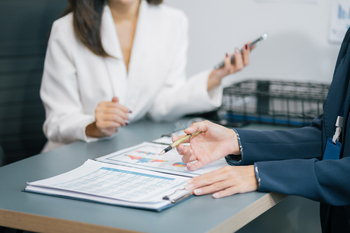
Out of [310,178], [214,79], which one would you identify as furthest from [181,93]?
[310,178]

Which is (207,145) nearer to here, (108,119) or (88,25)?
(108,119)

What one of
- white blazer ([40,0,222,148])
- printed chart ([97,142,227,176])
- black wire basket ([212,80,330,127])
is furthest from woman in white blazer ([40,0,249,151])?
printed chart ([97,142,227,176])

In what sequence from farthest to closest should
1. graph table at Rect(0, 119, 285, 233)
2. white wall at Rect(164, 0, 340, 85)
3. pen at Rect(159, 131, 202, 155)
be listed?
white wall at Rect(164, 0, 340, 85) → pen at Rect(159, 131, 202, 155) → graph table at Rect(0, 119, 285, 233)

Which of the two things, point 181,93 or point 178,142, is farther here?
point 181,93

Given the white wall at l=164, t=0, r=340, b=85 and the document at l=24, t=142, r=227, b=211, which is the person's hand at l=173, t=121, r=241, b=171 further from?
the white wall at l=164, t=0, r=340, b=85

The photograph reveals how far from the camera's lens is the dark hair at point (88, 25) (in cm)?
149

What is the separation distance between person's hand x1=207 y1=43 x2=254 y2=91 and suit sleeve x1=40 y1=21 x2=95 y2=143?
471 mm

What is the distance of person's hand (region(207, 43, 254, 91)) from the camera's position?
4.70ft

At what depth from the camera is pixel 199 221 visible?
2.31 feet

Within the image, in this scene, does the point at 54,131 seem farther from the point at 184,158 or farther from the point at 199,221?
the point at 199,221

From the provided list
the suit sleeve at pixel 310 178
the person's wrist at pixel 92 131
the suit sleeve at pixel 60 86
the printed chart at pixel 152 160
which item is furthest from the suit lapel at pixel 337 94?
the suit sleeve at pixel 60 86

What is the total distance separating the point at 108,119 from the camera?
4.20 ft

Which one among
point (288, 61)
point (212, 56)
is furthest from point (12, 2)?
point (288, 61)

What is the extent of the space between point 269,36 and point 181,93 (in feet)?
2.16
